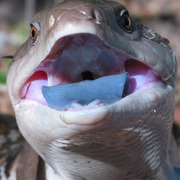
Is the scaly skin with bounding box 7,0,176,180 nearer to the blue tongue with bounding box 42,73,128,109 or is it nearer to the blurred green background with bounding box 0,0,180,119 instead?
the blue tongue with bounding box 42,73,128,109

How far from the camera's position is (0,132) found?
8.45ft

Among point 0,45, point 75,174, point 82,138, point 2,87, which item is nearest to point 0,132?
point 2,87

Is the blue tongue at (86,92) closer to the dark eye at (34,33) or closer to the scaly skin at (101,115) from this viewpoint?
the scaly skin at (101,115)

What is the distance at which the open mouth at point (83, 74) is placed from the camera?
3.45 ft

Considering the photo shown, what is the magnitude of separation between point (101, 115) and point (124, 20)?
39cm

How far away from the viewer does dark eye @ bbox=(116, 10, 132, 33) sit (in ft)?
3.94

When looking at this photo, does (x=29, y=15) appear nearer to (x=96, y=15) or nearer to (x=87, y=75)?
(x=87, y=75)

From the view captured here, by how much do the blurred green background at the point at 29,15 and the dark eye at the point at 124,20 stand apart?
6.89 ft

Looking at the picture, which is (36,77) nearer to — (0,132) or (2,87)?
(0,132)

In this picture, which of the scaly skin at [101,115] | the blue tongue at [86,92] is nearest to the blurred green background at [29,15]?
the scaly skin at [101,115]

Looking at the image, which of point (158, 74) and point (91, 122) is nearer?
point (91, 122)

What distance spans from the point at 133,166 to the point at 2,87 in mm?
2182

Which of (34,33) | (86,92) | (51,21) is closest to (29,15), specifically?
(34,33)

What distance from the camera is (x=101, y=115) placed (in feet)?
3.17
